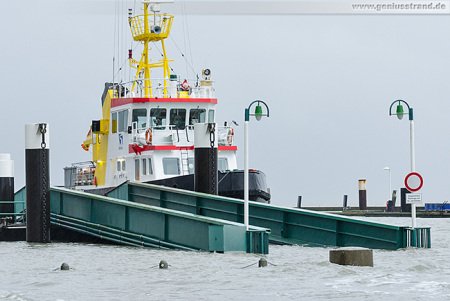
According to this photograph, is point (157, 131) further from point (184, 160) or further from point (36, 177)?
point (36, 177)

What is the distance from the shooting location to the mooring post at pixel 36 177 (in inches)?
1030

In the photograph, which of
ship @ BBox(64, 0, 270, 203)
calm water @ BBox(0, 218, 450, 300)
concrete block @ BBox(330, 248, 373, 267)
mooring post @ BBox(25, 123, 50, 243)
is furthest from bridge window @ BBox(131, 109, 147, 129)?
concrete block @ BBox(330, 248, 373, 267)

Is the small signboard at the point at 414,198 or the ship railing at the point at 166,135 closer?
the small signboard at the point at 414,198

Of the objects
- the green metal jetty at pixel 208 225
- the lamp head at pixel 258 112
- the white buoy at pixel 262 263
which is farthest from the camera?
the lamp head at pixel 258 112

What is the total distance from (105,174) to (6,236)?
9.97 m

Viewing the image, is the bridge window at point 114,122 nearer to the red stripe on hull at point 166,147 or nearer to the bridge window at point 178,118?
the red stripe on hull at point 166,147

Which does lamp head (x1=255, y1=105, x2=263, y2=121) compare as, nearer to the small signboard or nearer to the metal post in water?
the small signboard

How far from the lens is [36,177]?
26203 mm

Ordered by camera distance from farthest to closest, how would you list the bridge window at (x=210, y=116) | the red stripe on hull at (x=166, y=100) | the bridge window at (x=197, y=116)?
1. the bridge window at (x=210, y=116)
2. the bridge window at (x=197, y=116)
3. the red stripe on hull at (x=166, y=100)

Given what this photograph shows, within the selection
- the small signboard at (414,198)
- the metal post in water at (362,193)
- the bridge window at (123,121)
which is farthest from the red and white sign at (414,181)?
the metal post in water at (362,193)

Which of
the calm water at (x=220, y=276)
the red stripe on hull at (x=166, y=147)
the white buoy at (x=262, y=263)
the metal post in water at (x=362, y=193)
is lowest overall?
the metal post in water at (x=362, y=193)

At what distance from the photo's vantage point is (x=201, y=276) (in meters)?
17.5

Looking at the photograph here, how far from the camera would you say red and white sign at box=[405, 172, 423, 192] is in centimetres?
2305

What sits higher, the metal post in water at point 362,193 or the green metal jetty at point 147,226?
the green metal jetty at point 147,226
